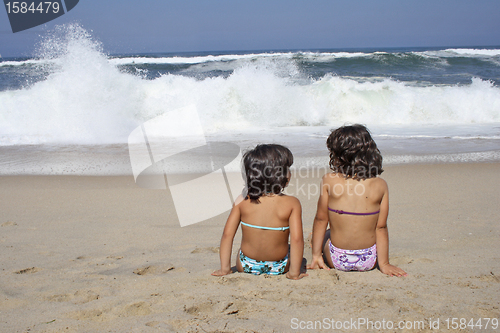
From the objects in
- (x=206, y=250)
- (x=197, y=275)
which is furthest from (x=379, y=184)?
(x=206, y=250)

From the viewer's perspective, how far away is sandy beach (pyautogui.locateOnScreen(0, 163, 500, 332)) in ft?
6.07

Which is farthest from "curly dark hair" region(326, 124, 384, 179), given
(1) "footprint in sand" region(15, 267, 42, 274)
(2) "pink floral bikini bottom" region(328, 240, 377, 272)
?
(1) "footprint in sand" region(15, 267, 42, 274)

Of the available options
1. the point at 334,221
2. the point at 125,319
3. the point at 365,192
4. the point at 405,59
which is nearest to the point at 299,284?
the point at 334,221

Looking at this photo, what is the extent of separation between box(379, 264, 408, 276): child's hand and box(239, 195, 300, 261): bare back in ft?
2.05

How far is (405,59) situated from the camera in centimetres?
2152

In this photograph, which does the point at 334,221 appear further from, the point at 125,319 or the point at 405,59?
the point at 405,59

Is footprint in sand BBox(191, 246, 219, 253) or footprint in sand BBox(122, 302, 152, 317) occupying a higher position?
footprint in sand BBox(122, 302, 152, 317)

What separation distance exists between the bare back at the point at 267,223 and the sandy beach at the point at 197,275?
16 centimetres

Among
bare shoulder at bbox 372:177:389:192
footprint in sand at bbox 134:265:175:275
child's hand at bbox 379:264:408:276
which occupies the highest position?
bare shoulder at bbox 372:177:389:192

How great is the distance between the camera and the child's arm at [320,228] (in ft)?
7.83

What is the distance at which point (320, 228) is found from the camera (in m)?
2.45

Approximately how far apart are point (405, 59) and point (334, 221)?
2177 centimetres

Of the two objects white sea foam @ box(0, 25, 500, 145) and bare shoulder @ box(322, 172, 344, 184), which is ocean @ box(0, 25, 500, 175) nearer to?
white sea foam @ box(0, 25, 500, 145)

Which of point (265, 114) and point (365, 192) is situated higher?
point (365, 192)
